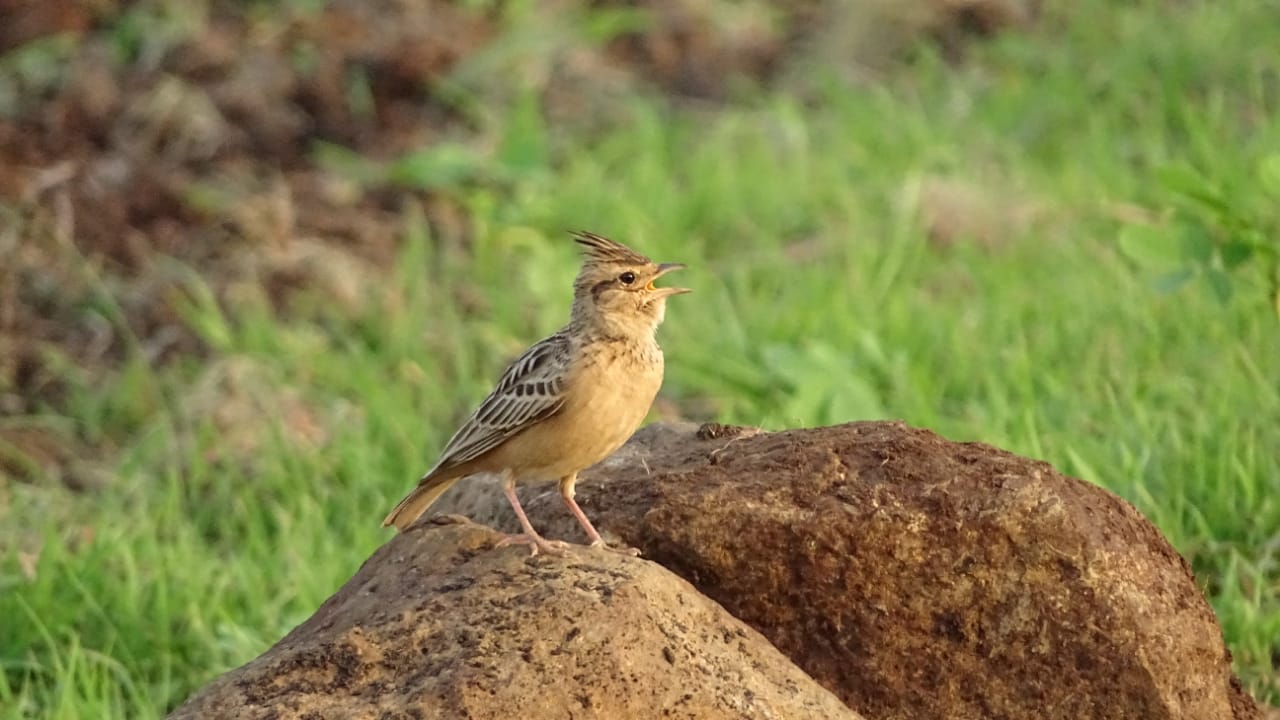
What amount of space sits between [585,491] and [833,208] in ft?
16.2

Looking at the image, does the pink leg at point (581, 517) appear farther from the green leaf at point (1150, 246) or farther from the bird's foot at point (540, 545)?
the green leaf at point (1150, 246)

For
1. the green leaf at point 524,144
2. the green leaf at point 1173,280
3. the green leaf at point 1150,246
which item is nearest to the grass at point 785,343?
the green leaf at point 524,144

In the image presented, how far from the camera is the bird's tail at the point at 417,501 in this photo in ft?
15.3

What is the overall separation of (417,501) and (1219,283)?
9.53 feet

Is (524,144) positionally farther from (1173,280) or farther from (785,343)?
(1173,280)

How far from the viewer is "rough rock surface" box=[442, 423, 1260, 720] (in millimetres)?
3973

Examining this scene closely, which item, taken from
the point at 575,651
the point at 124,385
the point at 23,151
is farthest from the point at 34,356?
the point at 575,651

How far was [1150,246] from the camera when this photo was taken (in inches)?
246

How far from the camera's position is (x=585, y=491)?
4461 mm

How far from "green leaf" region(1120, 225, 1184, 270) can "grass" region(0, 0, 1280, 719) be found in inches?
11.0

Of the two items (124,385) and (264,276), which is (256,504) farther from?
(264,276)

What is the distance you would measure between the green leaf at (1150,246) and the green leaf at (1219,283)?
0.11 metres

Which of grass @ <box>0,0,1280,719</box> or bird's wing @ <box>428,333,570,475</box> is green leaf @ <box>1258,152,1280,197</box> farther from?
bird's wing @ <box>428,333,570,475</box>

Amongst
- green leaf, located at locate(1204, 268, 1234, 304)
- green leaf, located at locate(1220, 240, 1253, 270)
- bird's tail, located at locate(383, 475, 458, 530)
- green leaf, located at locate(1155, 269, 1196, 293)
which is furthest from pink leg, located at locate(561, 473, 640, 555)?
green leaf, located at locate(1220, 240, 1253, 270)
